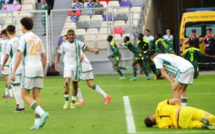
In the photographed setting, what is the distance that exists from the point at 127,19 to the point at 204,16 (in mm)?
3597

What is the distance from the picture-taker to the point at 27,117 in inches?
675

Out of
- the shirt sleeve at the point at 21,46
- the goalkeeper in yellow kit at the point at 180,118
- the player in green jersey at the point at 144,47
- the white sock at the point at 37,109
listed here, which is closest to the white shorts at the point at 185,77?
the goalkeeper in yellow kit at the point at 180,118

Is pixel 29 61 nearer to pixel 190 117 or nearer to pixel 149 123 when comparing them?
pixel 149 123

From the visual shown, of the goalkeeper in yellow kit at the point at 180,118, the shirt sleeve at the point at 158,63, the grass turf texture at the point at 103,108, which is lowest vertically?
the grass turf texture at the point at 103,108

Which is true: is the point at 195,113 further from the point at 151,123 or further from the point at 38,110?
the point at 38,110

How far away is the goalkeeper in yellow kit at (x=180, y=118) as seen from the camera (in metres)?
13.8

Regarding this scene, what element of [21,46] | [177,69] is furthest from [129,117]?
[21,46]

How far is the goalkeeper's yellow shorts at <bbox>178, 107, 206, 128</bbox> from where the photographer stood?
1386cm

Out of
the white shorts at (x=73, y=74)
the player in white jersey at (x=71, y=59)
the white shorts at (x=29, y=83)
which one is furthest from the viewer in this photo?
the white shorts at (x=73, y=74)

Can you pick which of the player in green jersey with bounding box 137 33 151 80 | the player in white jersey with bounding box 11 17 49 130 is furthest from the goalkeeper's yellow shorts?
the player in green jersey with bounding box 137 33 151 80

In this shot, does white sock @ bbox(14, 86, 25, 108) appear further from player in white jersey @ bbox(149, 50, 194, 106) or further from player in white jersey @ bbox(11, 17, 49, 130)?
player in white jersey @ bbox(149, 50, 194, 106)

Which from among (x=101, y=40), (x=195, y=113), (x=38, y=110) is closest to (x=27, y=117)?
(x=38, y=110)

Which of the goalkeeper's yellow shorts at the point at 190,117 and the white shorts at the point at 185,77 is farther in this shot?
the white shorts at the point at 185,77

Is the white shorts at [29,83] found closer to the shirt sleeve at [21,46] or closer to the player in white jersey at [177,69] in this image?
the shirt sleeve at [21,46]
